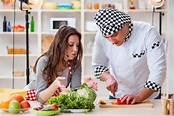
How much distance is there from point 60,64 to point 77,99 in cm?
61

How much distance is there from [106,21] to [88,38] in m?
4.07

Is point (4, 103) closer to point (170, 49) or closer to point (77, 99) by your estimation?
point (77, 99)

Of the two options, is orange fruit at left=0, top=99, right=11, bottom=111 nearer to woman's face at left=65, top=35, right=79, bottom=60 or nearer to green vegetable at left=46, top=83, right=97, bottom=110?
green vegetable at left=46, top=83, right=97, bottom=110

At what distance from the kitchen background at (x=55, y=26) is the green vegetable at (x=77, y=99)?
4.08m

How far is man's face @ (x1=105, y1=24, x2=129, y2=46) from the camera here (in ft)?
9.30

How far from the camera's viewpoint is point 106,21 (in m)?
2.77

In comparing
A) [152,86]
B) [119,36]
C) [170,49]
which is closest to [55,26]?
[170,49]

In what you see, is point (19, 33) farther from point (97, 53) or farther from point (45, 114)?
point (45, 114)

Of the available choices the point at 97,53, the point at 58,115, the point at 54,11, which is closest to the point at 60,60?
the point at 97,53

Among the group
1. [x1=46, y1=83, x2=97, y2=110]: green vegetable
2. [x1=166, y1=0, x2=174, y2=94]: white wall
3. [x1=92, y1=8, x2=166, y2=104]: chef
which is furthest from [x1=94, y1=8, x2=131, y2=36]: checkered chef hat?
Answer: [x1=166, y1=0, x2=174, y2=94]: white wall

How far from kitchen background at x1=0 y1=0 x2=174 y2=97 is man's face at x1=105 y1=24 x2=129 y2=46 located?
3.66m

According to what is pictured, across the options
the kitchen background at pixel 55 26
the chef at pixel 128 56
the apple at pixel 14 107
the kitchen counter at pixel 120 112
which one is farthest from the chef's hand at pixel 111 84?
the kitchen background at pixel 55 26

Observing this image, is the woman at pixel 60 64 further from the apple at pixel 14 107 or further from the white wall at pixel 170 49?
the white wall at pixel 170 49

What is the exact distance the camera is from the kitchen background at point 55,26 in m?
6.61
